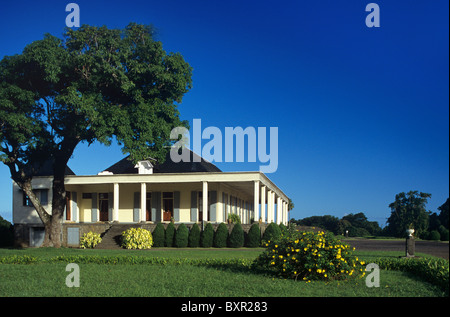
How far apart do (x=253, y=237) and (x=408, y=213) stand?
92.3 feet

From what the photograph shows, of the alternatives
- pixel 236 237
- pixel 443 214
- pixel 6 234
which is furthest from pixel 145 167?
pixel 443 214

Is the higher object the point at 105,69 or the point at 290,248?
the point at 105,69

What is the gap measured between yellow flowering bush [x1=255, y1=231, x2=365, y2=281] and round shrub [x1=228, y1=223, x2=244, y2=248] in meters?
14.6

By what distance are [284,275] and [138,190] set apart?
23519mm

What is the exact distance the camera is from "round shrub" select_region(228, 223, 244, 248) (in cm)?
2655

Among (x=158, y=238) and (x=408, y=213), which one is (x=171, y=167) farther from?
(x=408, y=213)

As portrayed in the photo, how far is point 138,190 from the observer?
33906 millimetres

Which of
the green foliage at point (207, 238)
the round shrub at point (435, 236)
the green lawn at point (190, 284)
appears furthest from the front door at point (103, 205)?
the round shrub at point (435, 236)

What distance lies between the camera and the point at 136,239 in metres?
25.8

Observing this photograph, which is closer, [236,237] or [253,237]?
[236,237]

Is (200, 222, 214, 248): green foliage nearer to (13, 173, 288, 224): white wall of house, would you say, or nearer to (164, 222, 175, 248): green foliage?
(164, 222, 175, 248): green foliage

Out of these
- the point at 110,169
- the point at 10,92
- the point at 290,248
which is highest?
the point at 10,92
